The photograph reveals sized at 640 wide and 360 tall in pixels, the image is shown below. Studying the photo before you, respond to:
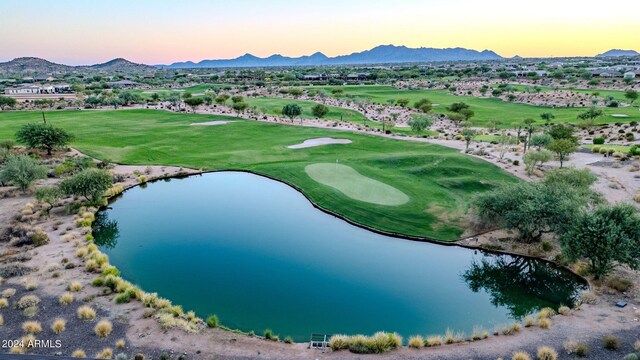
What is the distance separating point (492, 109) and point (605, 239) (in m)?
90.7

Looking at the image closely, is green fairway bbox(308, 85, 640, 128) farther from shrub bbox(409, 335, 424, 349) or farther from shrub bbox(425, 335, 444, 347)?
shrub bbox(409, 335, 424, 349)

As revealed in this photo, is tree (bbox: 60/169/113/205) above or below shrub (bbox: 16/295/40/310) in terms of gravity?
above

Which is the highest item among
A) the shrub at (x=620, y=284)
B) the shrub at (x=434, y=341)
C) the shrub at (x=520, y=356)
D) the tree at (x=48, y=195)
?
the tree at (x=48, y=195)

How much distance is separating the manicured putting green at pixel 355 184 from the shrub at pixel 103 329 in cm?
2428

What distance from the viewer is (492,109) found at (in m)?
108

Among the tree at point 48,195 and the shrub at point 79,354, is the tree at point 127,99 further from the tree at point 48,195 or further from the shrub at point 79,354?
the shrub at point 79,354

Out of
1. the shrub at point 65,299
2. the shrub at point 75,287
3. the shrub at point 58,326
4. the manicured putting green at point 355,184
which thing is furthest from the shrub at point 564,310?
the shrub at point 75,287

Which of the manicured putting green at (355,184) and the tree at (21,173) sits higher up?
the tree at (21,173)

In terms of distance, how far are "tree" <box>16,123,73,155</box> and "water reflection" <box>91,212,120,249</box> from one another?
26.5 meters

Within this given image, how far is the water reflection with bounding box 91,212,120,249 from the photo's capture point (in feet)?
108

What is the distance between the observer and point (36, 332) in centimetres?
1989

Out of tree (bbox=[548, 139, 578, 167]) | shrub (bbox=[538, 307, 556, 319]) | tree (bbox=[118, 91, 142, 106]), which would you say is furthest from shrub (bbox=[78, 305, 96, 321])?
tree (bbox=[118, 91, 142, 106])

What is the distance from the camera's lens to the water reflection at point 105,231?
33062 mm

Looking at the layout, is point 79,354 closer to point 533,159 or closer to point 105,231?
point 105,231
